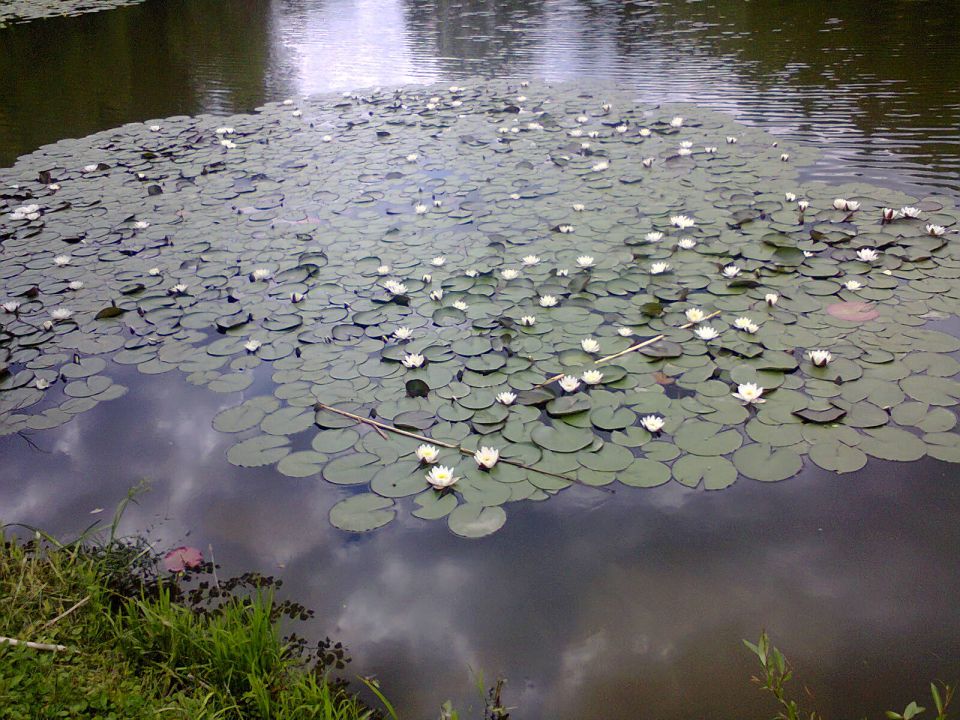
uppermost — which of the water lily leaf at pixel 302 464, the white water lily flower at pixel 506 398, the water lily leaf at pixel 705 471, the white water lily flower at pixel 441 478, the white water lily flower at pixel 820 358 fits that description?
the white water lily flower at pixel 820 358

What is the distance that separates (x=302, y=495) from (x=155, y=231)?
2.34 meters

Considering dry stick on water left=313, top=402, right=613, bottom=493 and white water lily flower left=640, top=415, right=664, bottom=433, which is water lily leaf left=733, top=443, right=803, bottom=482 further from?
dry stick on water left=313, top=402, right=613, bottom=493

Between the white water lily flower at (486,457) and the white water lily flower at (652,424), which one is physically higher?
the white water lily flower at (652,424)

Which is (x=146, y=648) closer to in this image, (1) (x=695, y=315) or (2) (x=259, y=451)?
(2) (x=259, y=451)

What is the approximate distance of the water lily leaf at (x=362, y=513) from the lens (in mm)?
1839

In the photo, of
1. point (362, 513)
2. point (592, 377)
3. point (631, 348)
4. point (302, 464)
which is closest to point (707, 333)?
point (631, 348)

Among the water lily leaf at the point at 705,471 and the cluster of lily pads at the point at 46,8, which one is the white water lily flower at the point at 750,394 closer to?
the water lily leaf at the point at 705,471

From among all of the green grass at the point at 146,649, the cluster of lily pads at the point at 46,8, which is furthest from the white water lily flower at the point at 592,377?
the cluster of lily pads at the point at 46,8

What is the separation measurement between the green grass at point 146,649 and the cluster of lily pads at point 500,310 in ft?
1.46

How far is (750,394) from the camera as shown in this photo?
209 cm

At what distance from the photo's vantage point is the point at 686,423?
6.77ft

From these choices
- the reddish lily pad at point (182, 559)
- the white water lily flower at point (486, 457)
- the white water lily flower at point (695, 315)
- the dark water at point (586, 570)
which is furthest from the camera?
the white water lily flower at point (695, 315)

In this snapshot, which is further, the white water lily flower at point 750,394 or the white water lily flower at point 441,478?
the white water lily flower at point 750,394

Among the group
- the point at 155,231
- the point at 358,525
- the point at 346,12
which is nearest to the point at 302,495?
the point at 358,525
